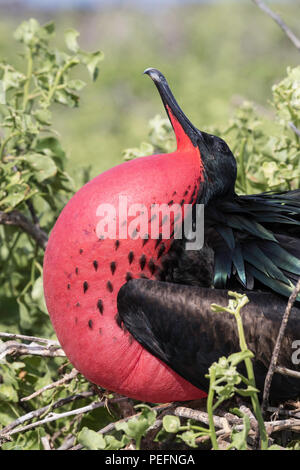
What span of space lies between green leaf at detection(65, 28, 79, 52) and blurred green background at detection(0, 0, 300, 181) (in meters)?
0.25

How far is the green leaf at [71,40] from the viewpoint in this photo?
9.65ft

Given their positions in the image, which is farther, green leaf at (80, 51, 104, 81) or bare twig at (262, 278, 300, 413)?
green leaf at (80, 51, 104, 81)

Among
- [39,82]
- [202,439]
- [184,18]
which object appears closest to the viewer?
[202,439]

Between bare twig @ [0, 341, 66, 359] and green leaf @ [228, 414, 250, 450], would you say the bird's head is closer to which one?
bare twig @ [0, 341, 66, 359]

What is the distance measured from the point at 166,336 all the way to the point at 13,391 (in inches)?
25.0

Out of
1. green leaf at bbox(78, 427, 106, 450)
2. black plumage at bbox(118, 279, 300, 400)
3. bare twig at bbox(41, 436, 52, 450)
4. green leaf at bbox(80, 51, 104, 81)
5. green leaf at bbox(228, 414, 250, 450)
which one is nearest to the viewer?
green leaf at bbox(228, 414, 250, 450)

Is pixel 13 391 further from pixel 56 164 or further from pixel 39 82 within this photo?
pixel 39 82

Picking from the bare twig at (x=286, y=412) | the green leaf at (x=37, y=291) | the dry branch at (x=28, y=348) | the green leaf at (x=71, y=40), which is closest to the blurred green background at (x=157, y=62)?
the green leaf at (x=71, y=40)

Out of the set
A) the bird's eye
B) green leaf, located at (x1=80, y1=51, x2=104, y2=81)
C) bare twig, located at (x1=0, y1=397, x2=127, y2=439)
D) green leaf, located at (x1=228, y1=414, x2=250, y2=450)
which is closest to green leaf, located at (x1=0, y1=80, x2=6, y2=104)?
green leaf, located at (x1=80, y1=51, x2=104, y2=81)

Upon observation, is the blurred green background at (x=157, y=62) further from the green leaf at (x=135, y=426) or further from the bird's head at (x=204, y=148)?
the green leaf at (x=135, y=426)

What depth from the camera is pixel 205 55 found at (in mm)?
9883

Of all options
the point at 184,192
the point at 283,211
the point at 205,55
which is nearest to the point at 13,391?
the point at 184,192

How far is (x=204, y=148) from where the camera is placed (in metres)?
2.38

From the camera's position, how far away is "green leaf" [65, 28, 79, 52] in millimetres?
2940
